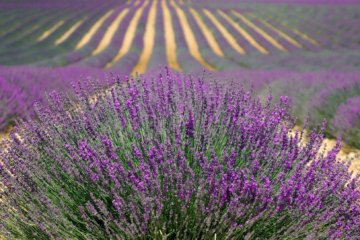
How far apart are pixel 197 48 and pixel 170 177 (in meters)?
18.6

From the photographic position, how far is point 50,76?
24.8ft

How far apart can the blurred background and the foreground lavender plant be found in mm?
2093

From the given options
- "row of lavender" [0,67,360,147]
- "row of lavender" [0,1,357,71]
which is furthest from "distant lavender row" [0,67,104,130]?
"row of lavender" [0,1,357,71]

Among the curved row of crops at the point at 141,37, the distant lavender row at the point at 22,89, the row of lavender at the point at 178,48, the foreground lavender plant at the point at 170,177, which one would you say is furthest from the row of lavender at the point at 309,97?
the curved row of crops at the point at 141,37

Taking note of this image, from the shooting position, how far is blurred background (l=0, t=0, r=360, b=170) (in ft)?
18.0

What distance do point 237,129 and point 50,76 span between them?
20.4ft

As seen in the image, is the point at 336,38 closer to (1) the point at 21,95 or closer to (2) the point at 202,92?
(1) the point at 21,95

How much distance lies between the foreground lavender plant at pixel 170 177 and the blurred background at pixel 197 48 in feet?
6.87

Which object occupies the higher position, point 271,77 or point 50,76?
point 50,76

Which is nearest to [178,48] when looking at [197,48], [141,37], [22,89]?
[197,48]

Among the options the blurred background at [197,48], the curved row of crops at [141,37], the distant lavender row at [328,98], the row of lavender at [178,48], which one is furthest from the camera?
Answer: the curved row of crops at [141,37]

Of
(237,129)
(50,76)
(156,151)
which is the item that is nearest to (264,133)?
(237,129)

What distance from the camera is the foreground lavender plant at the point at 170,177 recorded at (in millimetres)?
1768

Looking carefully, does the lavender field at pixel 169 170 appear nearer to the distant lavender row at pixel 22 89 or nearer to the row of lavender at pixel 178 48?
the distant lavender row at pixel 22 89
